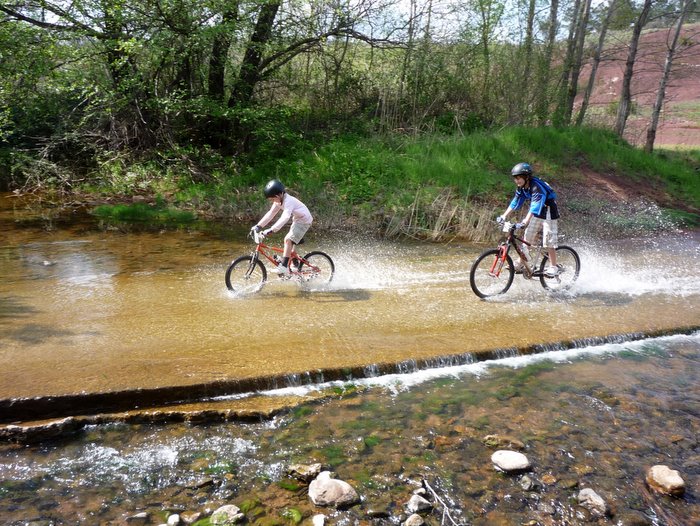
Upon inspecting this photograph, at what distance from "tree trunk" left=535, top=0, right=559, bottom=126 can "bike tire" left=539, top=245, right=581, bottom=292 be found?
11.2m

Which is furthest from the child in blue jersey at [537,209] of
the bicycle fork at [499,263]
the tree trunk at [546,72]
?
the tree trunk at [546,72]

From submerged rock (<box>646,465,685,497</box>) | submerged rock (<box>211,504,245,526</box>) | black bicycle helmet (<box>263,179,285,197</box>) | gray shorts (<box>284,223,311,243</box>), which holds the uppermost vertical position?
black bicycle helmet (<box>263,179,285,197</box>)

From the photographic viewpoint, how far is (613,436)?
16.6ft

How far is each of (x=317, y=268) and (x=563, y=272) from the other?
444 centimetres

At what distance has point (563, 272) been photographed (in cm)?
941

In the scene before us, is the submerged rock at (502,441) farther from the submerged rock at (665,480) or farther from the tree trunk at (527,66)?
the tree trunk at (527,66)

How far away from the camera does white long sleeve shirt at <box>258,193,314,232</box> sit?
8.01 meters

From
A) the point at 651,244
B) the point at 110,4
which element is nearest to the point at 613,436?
the point at 651,244

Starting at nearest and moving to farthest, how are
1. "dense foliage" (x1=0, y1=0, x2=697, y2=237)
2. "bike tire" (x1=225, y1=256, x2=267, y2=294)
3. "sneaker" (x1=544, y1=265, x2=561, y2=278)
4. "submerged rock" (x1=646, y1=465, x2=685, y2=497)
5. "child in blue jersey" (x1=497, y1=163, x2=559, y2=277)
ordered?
"submerged rock" (x1=646, y1=465, x2=685, y2=497) < "bike tire" (x1=225, y1=256, x2=267, y2=294) < "child in blue jersey" (x1=497, y1=163, x2=559, y2=277) < "sneaker" (x1=544, y1=265, x2=561, y2=278) < "dense foliage" (x1=0, y1=0, x2=697, y2=237)

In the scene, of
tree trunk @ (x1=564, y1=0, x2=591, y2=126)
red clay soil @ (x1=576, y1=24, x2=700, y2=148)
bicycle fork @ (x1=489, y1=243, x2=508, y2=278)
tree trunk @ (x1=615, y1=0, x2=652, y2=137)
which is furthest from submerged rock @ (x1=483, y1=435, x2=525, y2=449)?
red clay soil @ (x1=576, y1=24, x2=700, y2=148)

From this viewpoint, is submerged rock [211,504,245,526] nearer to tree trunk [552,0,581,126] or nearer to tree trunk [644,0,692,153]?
tree trunk [552,0,581,126]

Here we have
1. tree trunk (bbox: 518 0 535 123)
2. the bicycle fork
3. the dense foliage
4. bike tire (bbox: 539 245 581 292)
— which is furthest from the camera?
tree trunk (bbox: 518 0 535 123)

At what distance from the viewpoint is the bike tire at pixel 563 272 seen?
9.20m

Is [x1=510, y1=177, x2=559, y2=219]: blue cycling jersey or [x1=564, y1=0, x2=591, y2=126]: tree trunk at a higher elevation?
[x1=564, y1=0, x2=591, y2=126]: tree trunk
